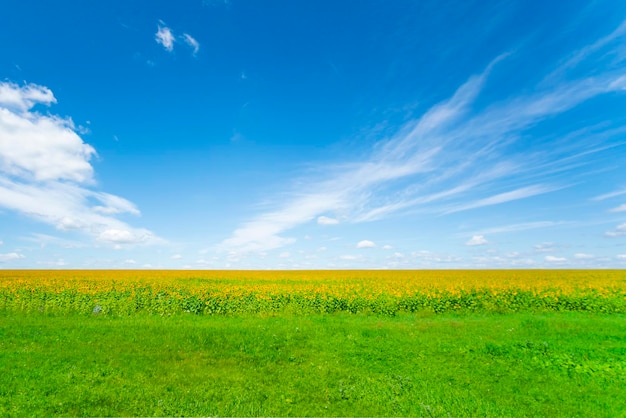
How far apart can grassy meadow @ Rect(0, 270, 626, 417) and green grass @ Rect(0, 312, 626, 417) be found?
0.16ft

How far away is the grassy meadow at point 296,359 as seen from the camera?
853cm

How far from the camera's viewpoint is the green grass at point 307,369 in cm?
843

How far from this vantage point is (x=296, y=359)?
1195 centimetres

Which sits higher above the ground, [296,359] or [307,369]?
[296,359]

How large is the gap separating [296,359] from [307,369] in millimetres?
1046

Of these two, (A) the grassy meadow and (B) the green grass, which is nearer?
(B) the green grass

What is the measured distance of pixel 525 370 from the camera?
10.9 metres

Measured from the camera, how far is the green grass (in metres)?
8.43

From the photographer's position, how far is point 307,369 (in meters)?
11.0

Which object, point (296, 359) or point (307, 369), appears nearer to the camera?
point (307, 369)

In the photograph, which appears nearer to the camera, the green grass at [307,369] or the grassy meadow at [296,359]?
the green grass at [307,369]

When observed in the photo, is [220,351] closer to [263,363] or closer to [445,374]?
[263,363]

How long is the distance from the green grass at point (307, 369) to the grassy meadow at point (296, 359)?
0.05 metres

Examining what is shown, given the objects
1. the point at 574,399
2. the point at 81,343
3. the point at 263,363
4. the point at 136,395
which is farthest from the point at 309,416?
the point at 81,343
